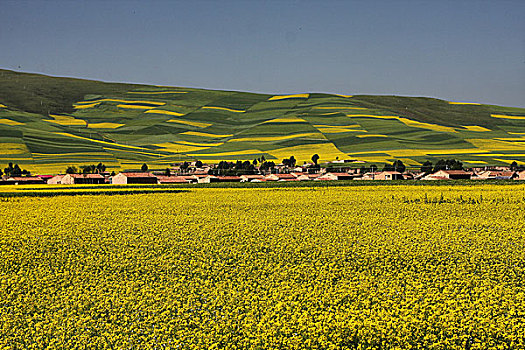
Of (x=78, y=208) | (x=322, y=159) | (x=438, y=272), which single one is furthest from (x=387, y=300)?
(x=322, y=159)

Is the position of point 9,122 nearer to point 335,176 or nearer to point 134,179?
point 134,179

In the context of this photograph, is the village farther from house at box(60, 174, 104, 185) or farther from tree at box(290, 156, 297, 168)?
tree at box(290, 156, 297, 168)

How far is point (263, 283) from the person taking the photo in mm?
13031

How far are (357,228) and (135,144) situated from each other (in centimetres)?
16488

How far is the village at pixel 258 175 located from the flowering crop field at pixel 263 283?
60.7 meters

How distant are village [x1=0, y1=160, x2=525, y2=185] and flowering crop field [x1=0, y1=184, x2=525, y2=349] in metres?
60.7

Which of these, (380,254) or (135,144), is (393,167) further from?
(380,254)

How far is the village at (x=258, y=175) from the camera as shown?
9444 cm

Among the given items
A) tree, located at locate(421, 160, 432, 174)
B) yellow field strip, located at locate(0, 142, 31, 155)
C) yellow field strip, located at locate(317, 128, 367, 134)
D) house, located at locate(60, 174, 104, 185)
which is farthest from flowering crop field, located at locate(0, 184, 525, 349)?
yellow field strip, located at locate(317, 128, 367, 134)

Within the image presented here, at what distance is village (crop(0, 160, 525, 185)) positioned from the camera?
310 ft

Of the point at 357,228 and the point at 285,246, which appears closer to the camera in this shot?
the point at 285,246

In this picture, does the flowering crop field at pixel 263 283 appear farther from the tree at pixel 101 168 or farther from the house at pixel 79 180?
the tree at pixel 101 168

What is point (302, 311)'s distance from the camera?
10773 millimetres

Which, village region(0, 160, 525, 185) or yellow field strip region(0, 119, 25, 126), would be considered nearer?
village region(0, 160, 525, 185)
